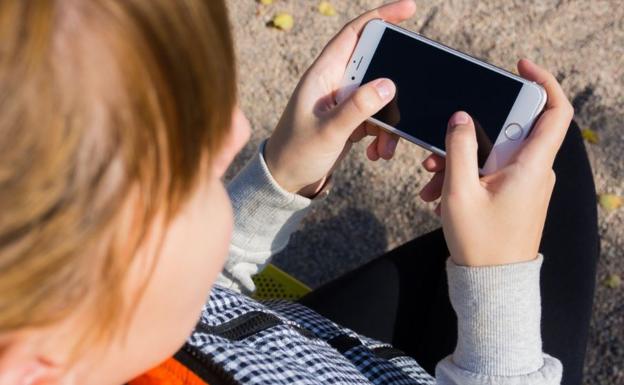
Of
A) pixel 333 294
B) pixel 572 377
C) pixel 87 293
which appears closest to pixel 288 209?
pixel 333 294

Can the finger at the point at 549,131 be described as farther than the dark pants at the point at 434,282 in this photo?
No

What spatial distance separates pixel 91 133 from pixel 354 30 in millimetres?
798

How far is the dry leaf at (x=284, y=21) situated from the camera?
2.12 metres

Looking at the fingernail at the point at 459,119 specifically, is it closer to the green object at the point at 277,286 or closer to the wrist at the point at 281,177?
the wrist at the point at 281,177

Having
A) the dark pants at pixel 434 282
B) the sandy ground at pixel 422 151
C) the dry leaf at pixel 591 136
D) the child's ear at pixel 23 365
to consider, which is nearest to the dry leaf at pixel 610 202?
the sandy ground at pixel 422 151

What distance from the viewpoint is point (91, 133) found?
0.51m

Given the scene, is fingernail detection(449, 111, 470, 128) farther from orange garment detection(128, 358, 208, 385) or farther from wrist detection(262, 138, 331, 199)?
orange garment detection(128, 358, 208, 385)

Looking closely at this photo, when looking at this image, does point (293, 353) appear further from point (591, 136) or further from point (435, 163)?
point (591, 136)

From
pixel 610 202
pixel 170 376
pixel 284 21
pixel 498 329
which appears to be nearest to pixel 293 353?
pixel 170 376

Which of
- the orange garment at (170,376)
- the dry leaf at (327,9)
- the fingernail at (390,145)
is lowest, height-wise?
the orange garment at (170,376)

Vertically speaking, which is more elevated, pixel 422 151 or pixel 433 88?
pixel 433 88

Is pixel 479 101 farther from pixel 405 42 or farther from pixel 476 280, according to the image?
pixel 476 280

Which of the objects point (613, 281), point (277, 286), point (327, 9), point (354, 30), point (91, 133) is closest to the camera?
point (91, 133)

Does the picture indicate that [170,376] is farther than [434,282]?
No
